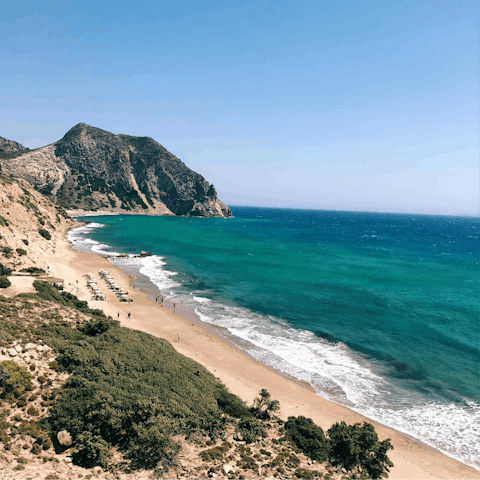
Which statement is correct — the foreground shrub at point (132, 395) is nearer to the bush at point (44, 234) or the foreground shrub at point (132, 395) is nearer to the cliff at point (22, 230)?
the cliff at point (22, 230)

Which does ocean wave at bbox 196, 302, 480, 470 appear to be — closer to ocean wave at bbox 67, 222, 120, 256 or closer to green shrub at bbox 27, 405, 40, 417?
green shrub at bbox 27, 405, 40, 417

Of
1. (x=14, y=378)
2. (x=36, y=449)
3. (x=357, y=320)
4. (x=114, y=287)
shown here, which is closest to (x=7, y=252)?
(x=114, y=287)

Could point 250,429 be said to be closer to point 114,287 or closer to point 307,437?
point 307,437

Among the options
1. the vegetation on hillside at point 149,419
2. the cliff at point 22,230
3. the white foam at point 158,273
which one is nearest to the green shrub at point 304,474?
the vegetation on hillside at point 149,419

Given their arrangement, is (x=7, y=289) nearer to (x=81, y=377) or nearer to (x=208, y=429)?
(x=81, y=377)

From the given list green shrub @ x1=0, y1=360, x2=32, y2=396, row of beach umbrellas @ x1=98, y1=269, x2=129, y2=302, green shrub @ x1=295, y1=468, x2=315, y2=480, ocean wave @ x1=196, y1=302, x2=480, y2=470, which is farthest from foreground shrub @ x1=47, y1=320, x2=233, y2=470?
row of beach umbrellas @ x1=98, y1=269, x2=129, y2=302

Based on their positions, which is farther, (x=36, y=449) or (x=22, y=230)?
(x=22, y=230)

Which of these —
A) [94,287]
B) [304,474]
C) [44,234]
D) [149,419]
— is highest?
[44,234]

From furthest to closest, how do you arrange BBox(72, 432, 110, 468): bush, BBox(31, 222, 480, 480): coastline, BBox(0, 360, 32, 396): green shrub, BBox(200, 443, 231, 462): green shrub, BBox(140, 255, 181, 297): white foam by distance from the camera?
BBox(140, 255, 181, 297): white foam
BBox(31, 222, 480, 480): coastline
BBox(0, 360, 32, 396): green shrub
BBox(200, 443, 231, 462): green shrub
BBox(72, 432, 110, 468): bush
